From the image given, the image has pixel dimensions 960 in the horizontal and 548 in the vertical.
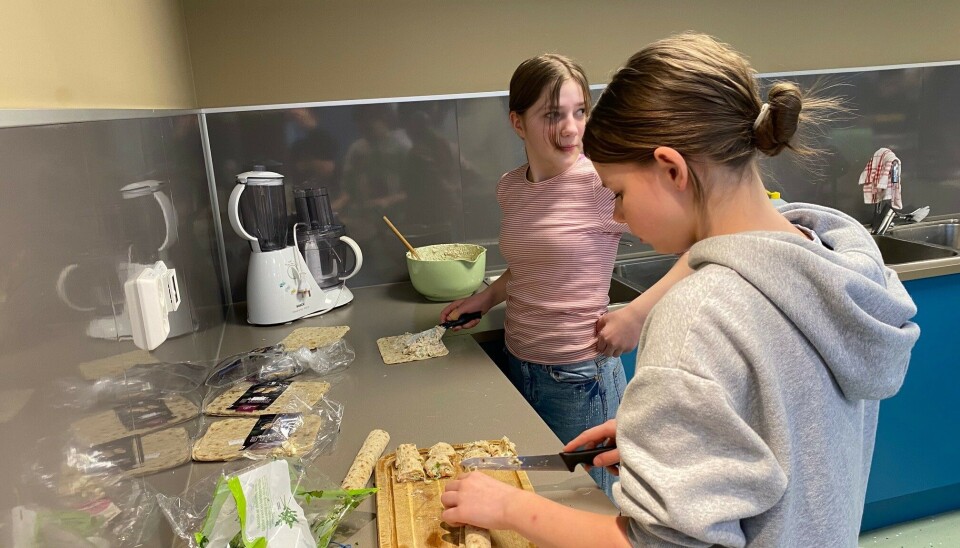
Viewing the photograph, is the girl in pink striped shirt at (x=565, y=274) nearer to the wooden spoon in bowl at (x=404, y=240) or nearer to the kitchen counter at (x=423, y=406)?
the kitchen counter at (x=423, y=406)

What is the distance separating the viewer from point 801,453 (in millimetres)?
649

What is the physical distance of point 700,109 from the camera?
0.68 meters

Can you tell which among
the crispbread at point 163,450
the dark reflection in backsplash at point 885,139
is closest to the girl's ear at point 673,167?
the crispbread at point 163,450

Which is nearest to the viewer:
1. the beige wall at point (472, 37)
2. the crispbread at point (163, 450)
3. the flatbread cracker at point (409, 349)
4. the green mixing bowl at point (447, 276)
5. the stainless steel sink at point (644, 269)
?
the crispbread at point (163, 450)

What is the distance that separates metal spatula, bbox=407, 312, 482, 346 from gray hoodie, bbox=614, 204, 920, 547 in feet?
2.88

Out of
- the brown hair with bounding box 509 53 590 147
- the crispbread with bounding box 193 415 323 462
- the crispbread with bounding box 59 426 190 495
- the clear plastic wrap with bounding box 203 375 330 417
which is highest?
the brown hair with bounding box 509 53 590 147

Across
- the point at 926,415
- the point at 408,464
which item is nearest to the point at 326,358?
the point at 408,464

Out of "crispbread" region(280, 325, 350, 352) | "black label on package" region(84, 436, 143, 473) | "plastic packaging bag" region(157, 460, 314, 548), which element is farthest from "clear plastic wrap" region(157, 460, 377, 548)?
"crispbread" region(280, 325, 350, 352)

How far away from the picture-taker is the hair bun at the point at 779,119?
660mm

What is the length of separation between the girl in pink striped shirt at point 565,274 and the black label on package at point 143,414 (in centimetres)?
79

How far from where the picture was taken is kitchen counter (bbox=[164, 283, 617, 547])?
909 millimetres

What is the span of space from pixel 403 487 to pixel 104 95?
64cm

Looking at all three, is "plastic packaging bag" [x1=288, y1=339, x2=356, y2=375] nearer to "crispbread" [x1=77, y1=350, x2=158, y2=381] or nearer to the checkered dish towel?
"crispbread" [x1=77, y1=350, x2=158, y2=381]

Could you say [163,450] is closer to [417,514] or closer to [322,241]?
[417,514]
